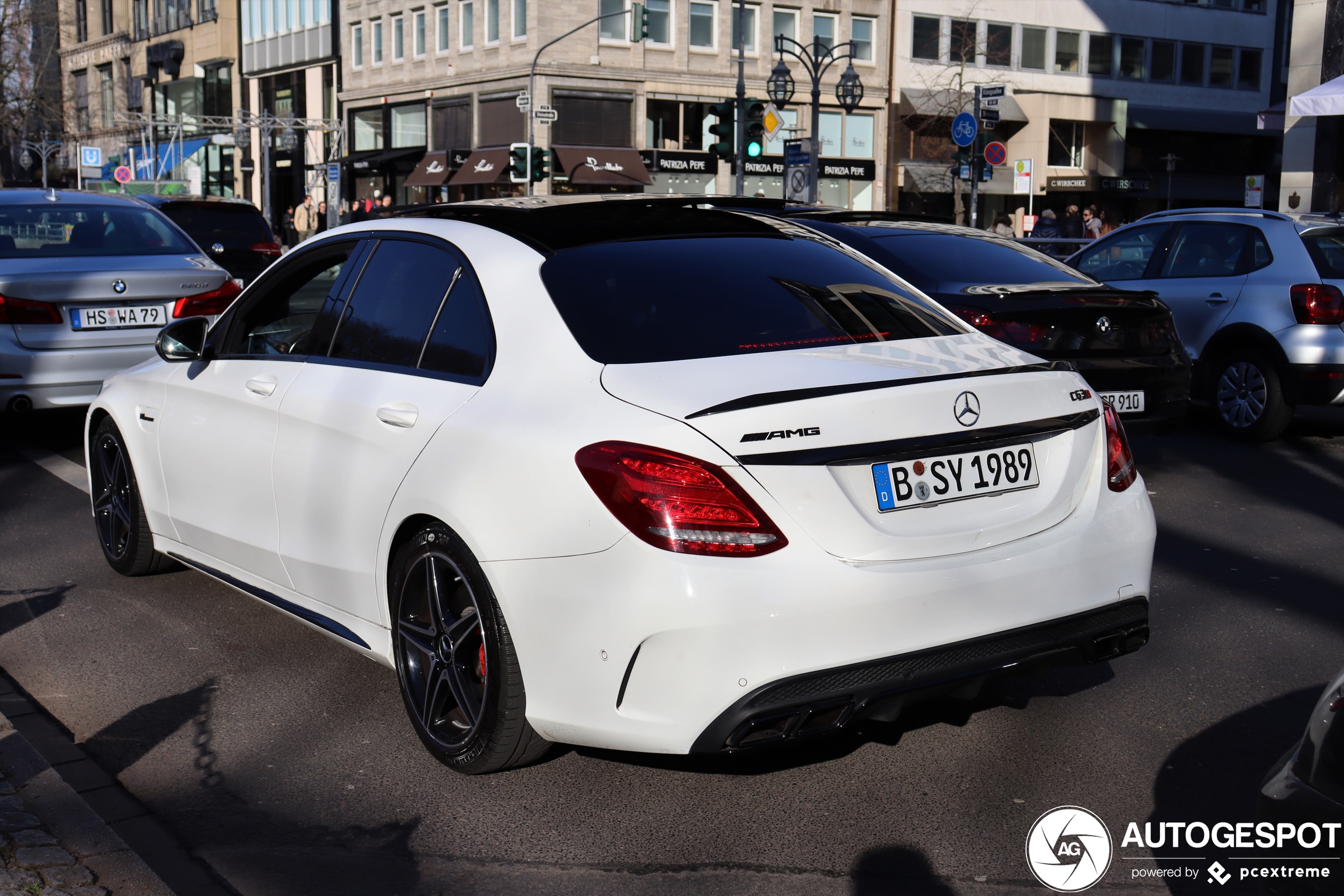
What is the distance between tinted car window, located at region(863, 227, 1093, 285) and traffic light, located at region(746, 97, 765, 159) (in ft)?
60.6

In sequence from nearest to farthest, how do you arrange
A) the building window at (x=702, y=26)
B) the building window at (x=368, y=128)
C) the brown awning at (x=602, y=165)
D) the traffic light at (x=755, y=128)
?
the traffic light at (x=755, y=128) < the brown awning at (x=602, y=165) < the building window at (x=702, y=26) < the building window at (x=368, y=128)

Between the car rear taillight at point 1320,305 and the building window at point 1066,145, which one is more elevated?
the building window at point 1066,145

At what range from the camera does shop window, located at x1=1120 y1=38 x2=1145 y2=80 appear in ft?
187

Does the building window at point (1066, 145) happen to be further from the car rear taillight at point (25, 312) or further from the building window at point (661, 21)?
the car rear taillight at point (25, 312)

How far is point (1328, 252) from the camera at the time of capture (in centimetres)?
980

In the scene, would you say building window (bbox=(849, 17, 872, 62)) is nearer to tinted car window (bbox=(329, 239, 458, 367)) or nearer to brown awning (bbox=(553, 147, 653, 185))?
brown awning (bbox=(553, 147, 653, 185))

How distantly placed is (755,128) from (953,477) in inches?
1654

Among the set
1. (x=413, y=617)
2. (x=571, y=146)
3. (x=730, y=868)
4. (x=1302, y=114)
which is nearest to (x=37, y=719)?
(x=413, y=617)

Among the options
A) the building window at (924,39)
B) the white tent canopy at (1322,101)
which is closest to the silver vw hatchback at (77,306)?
the white tent canopy at (1322,101)

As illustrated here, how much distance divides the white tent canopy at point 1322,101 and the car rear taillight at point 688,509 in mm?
19253

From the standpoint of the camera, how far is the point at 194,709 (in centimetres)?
448

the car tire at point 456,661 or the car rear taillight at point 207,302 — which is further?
the car rear taillight at point 207,302

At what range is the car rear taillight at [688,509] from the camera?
3197mm

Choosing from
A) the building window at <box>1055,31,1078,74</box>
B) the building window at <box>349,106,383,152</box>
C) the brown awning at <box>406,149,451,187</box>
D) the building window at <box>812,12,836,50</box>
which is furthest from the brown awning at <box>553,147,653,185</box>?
the building window at <box>1055,31,1078,74</box>
